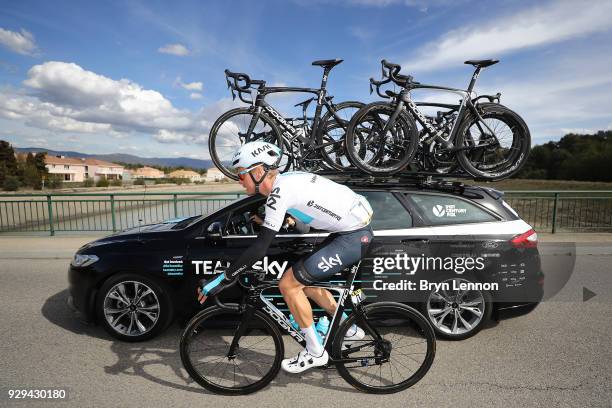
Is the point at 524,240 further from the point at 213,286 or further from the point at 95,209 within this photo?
the point at 95,209

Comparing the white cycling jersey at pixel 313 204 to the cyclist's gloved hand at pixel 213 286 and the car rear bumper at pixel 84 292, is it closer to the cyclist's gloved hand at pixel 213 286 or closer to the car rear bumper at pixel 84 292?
the cyclist's gloved hand at pixel 213 286

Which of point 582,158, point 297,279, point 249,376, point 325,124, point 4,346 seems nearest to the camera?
point 297,279

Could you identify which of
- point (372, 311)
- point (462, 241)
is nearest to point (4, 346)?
point (372, 311)

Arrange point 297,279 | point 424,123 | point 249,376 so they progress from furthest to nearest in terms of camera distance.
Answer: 1. point 424,123
2. point 249,376
3. point 297,279

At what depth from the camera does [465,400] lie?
279 centimetres

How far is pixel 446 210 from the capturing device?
389 centimetres

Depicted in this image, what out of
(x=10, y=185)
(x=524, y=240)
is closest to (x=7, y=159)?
(x=10, y=185)

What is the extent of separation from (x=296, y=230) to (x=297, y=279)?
3.60ft

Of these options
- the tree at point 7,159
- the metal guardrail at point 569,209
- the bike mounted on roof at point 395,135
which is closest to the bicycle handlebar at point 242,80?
the bike mounted on roof at point 395,135

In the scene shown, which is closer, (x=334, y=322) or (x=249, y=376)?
(x=334, y=322)

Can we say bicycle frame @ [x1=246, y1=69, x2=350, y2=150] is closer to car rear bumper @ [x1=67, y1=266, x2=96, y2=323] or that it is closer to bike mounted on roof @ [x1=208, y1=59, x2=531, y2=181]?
bike mounted on roof @ [x1=208, y1=59, x2=531, y2=181]

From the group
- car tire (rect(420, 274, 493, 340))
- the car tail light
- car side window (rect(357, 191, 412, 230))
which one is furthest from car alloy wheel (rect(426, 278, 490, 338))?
car side window (rect(357, 191, 412, 230))

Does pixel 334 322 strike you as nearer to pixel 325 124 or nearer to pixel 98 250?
pixel 98 250

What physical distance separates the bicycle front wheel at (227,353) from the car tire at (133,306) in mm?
771
